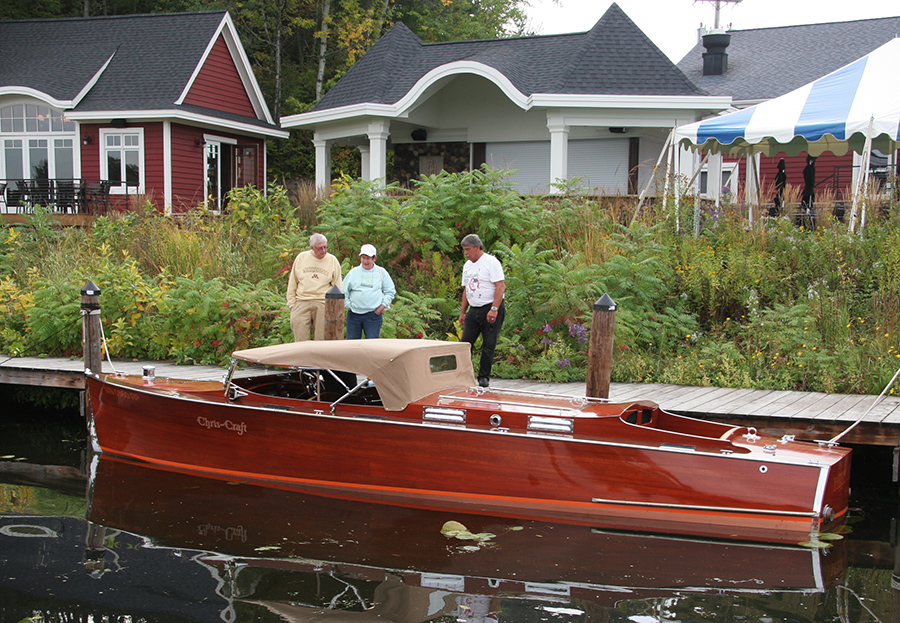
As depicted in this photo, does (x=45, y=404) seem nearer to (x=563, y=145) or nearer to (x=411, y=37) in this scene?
(x=563, y=145)

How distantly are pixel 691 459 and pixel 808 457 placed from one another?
0.92 metres

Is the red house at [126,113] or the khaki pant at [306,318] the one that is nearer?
the khaki pant at [306,318]

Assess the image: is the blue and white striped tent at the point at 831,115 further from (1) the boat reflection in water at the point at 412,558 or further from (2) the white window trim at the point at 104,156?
(2) the white window trim at the point at 104,156

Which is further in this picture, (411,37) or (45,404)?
(411,37)

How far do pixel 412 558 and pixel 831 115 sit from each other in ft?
29.9

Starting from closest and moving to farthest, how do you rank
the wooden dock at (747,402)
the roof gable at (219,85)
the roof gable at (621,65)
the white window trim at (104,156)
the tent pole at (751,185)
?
the wooden dock at (747,402)
the tent pole at (751,185)
the roof gable at (621,65)
the white window trim at (104,156)
the roof gable at (219,85)

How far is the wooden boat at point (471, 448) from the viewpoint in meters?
6.09

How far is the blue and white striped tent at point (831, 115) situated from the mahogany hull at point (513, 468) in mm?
6356

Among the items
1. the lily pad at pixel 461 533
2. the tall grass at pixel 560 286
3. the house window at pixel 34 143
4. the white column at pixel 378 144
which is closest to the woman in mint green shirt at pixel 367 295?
the tall grass at pixel 560 286

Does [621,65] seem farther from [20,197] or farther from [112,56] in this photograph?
[112,56]

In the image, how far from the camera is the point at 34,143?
22.4 metres

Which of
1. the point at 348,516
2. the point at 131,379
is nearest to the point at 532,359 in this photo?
the point at 348,516

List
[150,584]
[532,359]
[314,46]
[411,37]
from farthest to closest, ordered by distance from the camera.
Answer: [314,46] < [411,37] < [532,359] < [150,584]

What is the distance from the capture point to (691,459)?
19.9ft
